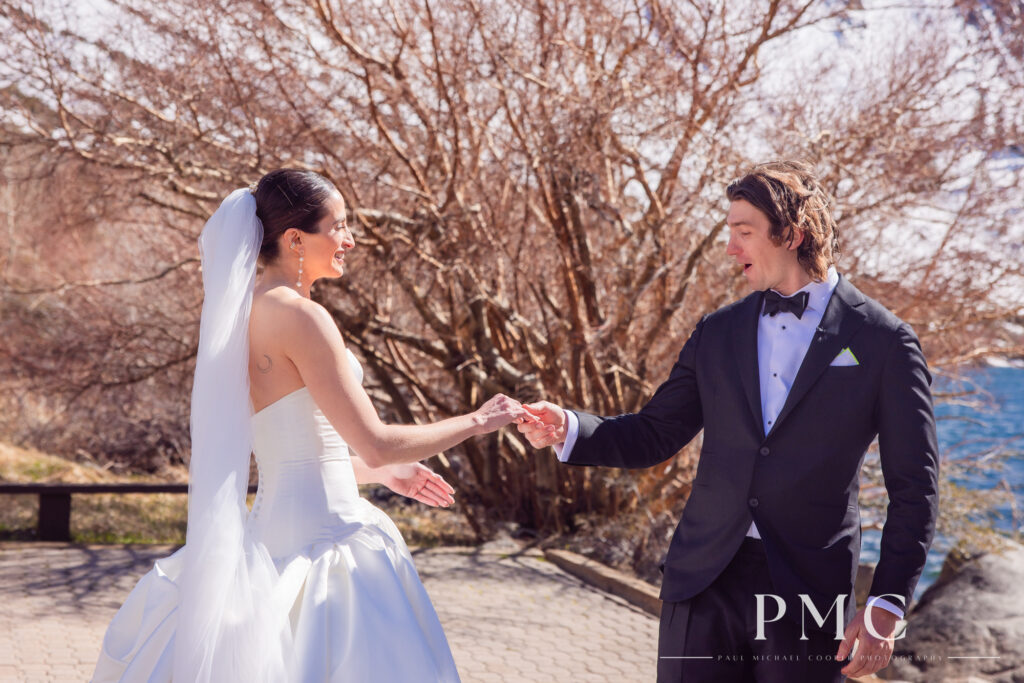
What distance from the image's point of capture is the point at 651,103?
771cm

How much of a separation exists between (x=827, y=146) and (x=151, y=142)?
15.8 feet

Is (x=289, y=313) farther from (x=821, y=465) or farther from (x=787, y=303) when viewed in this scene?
(x=821, y=465)

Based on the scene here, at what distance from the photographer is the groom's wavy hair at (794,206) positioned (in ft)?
8.93

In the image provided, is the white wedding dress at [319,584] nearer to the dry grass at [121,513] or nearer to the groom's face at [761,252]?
the groom's face at [761,252]

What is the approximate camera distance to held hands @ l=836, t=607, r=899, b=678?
7.84 feet

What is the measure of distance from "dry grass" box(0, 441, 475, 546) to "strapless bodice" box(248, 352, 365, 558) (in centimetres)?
576

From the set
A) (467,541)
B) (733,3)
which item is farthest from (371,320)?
(733,3)

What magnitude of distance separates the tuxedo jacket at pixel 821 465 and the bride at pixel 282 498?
0.67 metres

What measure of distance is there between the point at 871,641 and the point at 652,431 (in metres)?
0.87

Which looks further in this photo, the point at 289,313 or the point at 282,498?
the point at 282,498

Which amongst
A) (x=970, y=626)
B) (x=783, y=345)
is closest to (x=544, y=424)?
(x=783, y=345)

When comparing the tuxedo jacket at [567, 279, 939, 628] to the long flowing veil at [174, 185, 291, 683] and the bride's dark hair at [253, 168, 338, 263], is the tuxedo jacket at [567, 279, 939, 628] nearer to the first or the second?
the long flowing veil at [174, 185, 291, 683]

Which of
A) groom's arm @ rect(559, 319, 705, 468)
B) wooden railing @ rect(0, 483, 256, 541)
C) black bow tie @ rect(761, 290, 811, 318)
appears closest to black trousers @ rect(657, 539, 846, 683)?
groom's arm @ rect(559, 319, 705, 468)

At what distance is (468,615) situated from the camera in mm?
6395
